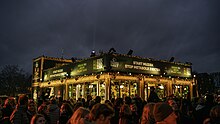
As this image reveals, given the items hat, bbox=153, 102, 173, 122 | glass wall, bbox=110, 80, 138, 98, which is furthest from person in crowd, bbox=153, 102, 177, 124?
glass wall, bbox=110, 80, 138, 98

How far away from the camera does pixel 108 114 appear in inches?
109

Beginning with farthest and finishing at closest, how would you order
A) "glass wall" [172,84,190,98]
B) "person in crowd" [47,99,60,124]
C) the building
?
"glass wall" [172,84,190,98] → the building → "person in crowd" [47,99,60,124]

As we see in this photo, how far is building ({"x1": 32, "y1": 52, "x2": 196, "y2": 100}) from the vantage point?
17.6 metres

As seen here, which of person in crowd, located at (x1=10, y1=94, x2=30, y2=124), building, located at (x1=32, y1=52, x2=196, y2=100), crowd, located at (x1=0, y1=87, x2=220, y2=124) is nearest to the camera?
crowd, located at (x1=0, y1=87, x2=220, y2=124)

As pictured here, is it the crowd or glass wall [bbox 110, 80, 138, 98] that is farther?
glass wall [bbox 110, 80, 138, 98]

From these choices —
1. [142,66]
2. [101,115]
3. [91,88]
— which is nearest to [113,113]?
[101,115]

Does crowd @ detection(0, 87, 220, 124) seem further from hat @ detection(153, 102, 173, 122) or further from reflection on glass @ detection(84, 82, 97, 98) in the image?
reflection on glass @ detection(84, 82, 97, 98)

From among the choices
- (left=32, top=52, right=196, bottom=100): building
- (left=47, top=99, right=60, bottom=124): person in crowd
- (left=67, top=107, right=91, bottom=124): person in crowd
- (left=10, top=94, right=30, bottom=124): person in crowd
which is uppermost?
(left=32, top=52, right=196, bottom=100): building

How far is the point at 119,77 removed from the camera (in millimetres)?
17828

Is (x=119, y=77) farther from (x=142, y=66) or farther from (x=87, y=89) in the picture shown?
(x=87, y=89)

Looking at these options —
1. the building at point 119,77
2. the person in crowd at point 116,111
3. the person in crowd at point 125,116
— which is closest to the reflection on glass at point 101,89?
the building at point 119,77

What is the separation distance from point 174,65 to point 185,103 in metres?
14.5

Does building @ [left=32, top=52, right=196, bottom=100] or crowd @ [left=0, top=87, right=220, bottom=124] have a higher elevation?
building @ [left=32, top=52, right=196, bottom=100]

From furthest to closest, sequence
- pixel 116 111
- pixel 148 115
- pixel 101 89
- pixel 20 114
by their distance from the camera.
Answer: pixel 101 89
pixel 116 111
pixel 20 114
pixel 148 115
